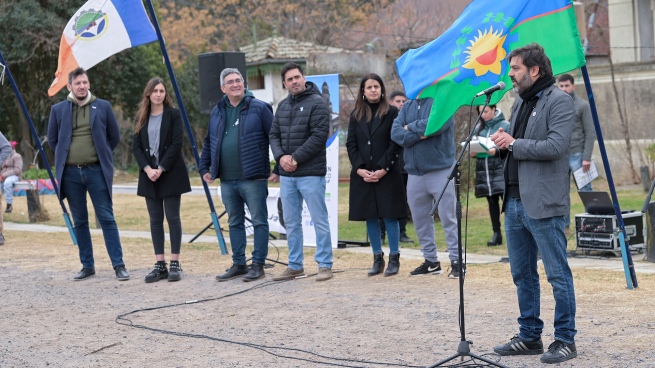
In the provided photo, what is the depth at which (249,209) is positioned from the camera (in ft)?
33.6

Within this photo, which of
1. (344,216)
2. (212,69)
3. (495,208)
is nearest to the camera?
(495,208)

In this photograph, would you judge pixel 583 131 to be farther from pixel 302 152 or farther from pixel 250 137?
pixel 250 137

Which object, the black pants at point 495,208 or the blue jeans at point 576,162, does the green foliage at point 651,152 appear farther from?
the black pants at point 495,208

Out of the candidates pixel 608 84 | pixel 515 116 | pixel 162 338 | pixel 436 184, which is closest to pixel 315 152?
pixel 436 184

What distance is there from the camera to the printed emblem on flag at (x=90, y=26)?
38.1 feet

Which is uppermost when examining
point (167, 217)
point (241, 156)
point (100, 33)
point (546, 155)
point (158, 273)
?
point (100, 33)

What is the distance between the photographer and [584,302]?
8.00 meters

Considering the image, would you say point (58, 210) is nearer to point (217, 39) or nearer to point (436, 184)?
point (436, 184)

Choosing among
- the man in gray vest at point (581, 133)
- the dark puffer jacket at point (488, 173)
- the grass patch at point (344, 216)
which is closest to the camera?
the man in gray vest at point (581, 133)

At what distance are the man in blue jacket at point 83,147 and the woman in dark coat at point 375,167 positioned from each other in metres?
2.71

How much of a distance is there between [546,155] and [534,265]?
82 cm

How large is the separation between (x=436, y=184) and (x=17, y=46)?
2775 centimetres

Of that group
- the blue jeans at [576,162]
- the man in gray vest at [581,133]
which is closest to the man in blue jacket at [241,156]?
the man in gray vest at [581,133]

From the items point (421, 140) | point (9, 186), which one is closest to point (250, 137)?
point (421, 140)
